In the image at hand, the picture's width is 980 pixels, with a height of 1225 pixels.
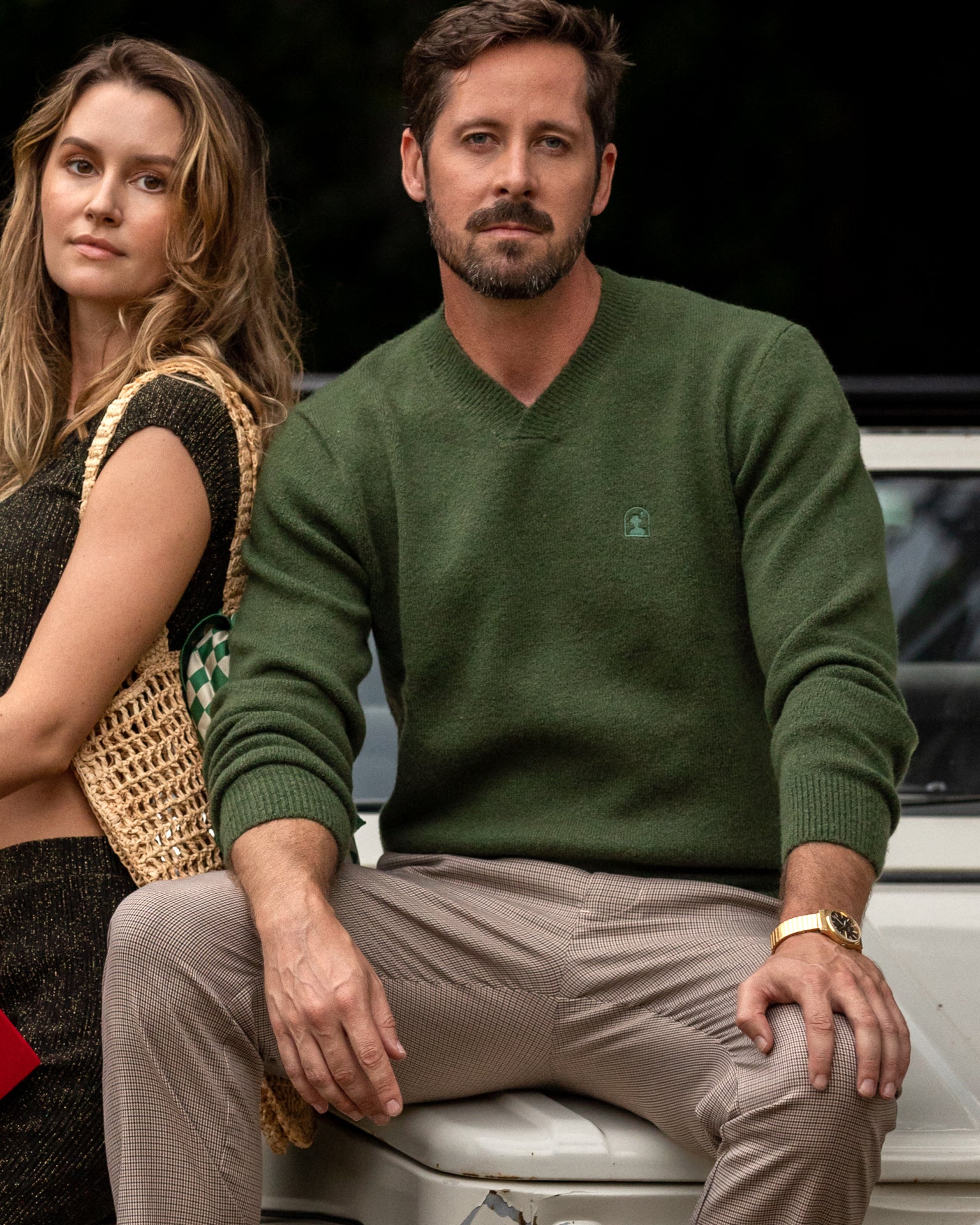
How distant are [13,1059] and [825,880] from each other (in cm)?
99

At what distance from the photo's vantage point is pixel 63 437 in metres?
2.38

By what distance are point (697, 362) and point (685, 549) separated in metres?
0.27

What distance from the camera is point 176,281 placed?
→ 2.44 meters

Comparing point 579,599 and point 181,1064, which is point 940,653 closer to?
point 579,599

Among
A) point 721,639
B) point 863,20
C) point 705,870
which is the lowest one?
point 705,870

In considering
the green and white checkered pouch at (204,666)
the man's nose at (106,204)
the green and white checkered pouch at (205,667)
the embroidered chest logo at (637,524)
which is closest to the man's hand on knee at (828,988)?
the embroidered chest logo at (637,524)

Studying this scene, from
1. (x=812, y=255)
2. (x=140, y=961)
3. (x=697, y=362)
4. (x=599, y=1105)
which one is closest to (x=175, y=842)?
(x=140, y=961)

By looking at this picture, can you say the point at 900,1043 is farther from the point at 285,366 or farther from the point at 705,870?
the point at 285,366

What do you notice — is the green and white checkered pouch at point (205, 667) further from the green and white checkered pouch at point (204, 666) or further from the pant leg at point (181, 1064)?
the pant leg at point (181, 1064)

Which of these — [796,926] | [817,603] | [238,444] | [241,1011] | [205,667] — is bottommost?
[241,1011]

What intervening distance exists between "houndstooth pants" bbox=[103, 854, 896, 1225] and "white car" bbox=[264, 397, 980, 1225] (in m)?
0.07

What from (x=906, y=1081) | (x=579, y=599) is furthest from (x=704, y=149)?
(x=906, y=1081)

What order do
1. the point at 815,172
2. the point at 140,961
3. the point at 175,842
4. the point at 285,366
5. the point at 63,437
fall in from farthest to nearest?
the point at 815,172, the point at 285,366, the point at 63,437, the point at 175,842, the point at 140,961

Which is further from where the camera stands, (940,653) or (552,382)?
(940,653)
